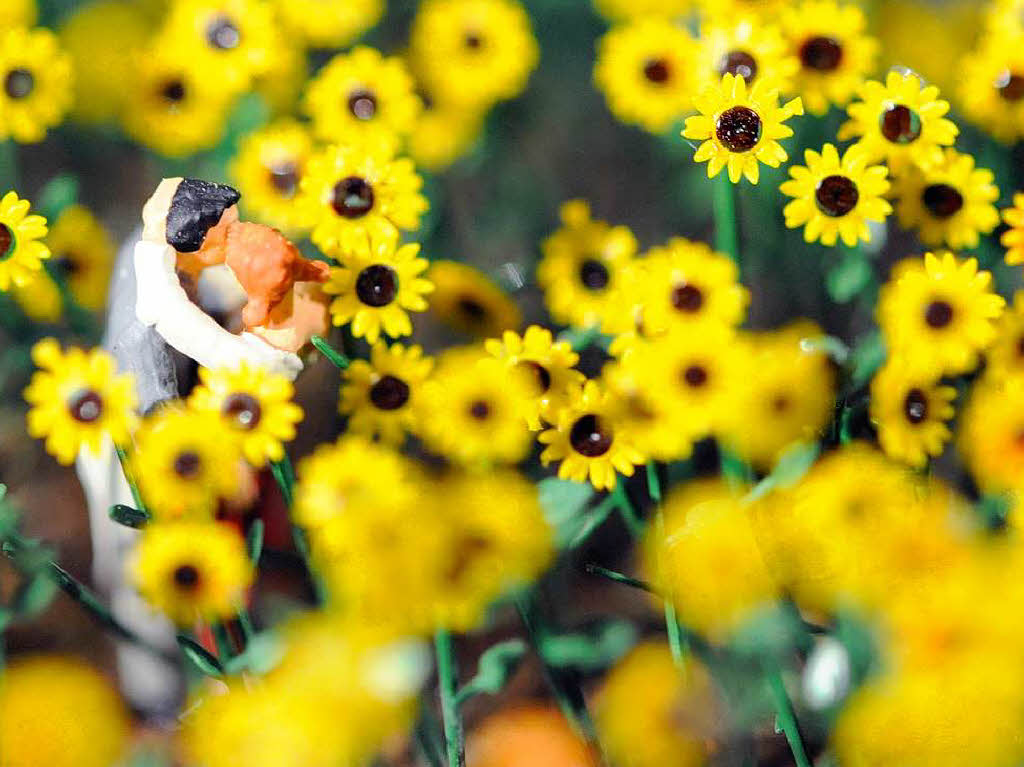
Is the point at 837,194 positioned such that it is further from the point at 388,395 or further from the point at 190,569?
the point at 190,569

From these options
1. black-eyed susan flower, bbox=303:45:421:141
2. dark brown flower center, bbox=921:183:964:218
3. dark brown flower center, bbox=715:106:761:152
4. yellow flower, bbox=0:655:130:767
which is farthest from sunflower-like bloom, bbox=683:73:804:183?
yellow flower, bbox=0:655:130:767

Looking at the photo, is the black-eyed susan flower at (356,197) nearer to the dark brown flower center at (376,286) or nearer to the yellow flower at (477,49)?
the dark brown flower center at (376,286)

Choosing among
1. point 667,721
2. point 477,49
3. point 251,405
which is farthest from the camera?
point 477,49

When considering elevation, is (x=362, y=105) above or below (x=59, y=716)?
above

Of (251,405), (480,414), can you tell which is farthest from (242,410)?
(480,414)

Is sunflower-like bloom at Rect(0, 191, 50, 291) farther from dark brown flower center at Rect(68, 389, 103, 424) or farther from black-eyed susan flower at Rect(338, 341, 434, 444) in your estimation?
black-eyed susan flower at Rect(338, 341, 434, 444)
